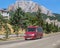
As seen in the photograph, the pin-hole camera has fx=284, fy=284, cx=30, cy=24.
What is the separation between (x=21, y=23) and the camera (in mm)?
86375

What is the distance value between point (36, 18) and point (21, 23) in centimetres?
507

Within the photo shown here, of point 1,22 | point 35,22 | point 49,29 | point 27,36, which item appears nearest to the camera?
point 27,36

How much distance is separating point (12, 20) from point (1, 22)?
3823 centimetres

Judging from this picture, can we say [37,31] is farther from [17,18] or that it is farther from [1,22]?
[17,18]

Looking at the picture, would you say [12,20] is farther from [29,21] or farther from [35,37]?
[35,37]

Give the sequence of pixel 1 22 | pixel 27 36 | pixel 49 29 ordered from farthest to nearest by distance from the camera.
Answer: pixel 49 29 < pixel 1 22 < pixel 27 36

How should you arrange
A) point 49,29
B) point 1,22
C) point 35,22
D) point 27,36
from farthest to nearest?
point 49,29, point 35,22, point 1,22, point 27,36

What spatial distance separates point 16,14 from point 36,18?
6062mm

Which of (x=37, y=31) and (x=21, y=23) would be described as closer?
(x=37, y=31)

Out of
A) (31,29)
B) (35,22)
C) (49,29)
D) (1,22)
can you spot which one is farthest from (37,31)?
(49,29)

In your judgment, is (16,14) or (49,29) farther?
(49,29)

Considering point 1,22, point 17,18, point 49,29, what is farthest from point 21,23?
point 1,22

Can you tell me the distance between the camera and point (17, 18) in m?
84.5

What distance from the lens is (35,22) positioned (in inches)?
3260
